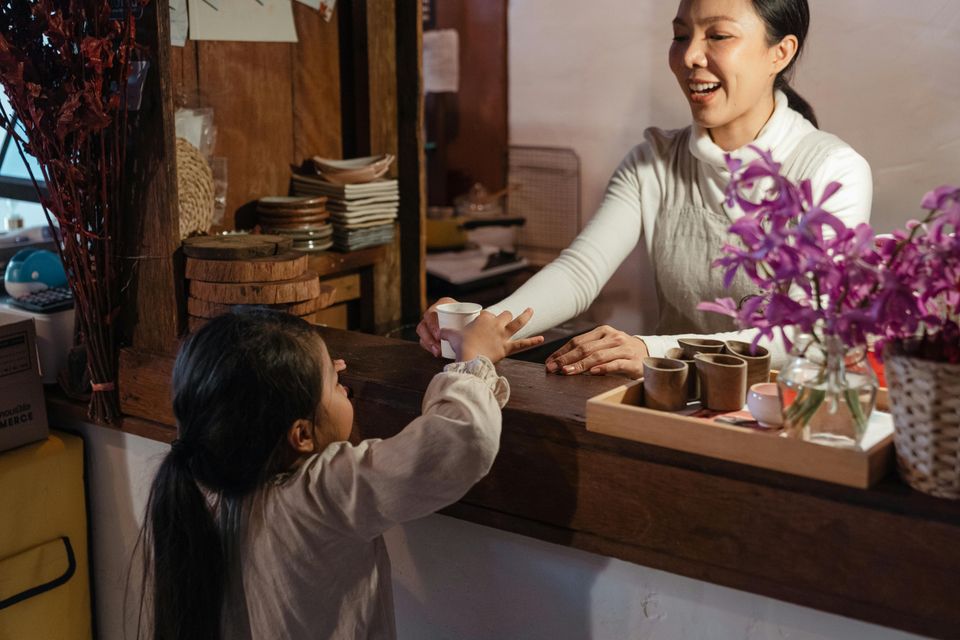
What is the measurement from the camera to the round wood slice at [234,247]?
2346 millimetres

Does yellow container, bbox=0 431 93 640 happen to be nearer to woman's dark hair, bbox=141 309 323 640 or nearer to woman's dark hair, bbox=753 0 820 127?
woman's dark hair, bbox=141 309 323 640

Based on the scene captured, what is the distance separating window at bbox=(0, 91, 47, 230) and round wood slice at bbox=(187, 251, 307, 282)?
115 centimetres

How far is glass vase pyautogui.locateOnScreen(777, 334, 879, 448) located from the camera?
4.83 ft

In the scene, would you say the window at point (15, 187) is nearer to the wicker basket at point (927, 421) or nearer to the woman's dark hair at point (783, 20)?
Answer: the woman's dark hair at point (783, 20)

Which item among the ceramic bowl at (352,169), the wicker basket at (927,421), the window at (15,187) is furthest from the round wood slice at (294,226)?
the wicker basket at (927,421)

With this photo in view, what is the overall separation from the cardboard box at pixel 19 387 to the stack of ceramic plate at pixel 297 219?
2.37ft

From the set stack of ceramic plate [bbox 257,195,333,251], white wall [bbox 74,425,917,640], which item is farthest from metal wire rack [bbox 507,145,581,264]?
white wall [bbox 74,425,917,640]

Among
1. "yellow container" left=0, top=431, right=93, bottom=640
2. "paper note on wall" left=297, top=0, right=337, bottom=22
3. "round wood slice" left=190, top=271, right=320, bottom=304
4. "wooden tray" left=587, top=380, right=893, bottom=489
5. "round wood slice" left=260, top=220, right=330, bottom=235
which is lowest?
"yellow container" left=0, top=431, right=93, bottom=640

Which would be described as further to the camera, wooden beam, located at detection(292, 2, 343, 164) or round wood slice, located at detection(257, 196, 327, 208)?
wooden beam, located at detection(292, 2, 343, 164)

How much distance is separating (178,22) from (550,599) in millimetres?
1680

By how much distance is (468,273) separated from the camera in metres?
4.28

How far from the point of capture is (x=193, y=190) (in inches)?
101

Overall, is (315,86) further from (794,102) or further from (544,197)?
(544,197)

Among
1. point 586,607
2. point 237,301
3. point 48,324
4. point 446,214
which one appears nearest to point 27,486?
point 48,324
